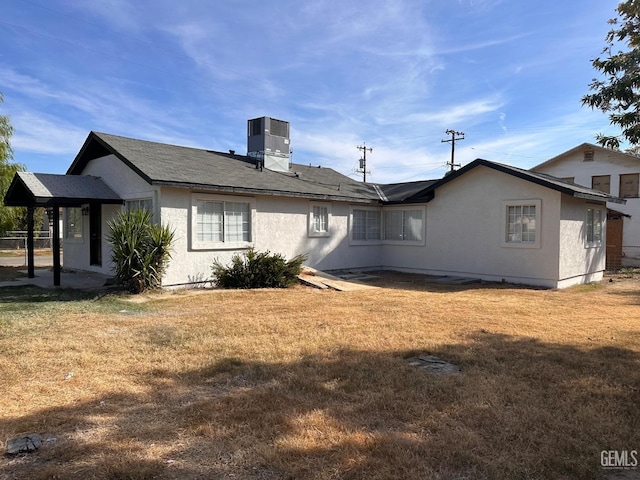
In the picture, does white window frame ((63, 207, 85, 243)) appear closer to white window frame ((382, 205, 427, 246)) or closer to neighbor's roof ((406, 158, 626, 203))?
white window frame ((382, 205, 427, 246))

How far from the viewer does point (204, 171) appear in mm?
13055

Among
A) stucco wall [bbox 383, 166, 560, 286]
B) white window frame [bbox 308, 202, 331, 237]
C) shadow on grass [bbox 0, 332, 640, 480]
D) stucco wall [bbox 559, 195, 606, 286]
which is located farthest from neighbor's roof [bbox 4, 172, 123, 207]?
stucco wall [bbox 559, 195, 606, 286]

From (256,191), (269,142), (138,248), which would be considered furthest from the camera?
(269,142)

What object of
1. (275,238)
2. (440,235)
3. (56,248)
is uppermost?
(440,235)

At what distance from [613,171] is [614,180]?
48 cm

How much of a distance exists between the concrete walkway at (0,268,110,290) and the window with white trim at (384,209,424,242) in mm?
9919

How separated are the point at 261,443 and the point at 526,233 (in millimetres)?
12090

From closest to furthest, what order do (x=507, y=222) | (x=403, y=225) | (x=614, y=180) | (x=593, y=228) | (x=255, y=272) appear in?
(x=255, y=272) → (x=507, y=222) → (x=593, y=228) → (x=403, y=225) → (x=614, y=180)

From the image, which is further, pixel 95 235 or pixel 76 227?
pixel 76 227

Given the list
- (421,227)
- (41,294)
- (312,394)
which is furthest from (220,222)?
(312,394)

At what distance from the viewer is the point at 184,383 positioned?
4762mm

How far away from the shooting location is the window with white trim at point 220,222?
12234 millimetres

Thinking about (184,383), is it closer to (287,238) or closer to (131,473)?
(131,473)

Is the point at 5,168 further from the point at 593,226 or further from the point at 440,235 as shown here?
the point at 593,226
